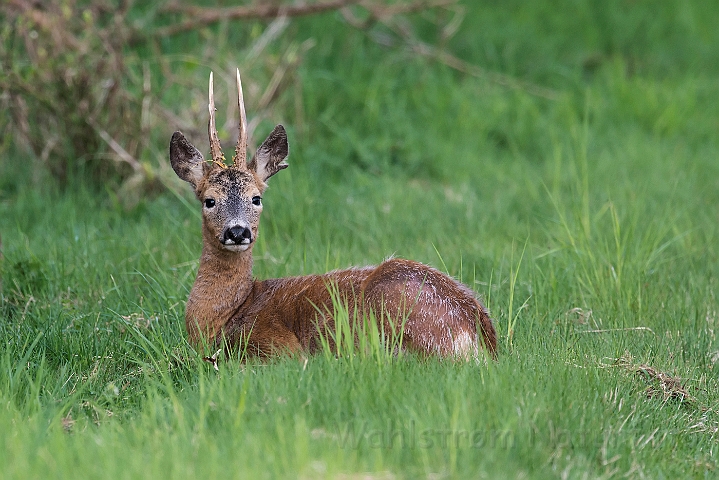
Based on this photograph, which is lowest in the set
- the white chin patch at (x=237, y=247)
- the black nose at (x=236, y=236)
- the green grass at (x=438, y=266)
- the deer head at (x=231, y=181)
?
the green grass at (x=438, y=266)

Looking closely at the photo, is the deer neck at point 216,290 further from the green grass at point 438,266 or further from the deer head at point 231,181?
the green grass at point 438,266

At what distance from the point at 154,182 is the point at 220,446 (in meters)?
4.37

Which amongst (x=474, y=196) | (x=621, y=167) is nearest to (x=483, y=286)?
(x=474, y=196)

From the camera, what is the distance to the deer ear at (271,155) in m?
5.08

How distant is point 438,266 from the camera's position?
19.7ft

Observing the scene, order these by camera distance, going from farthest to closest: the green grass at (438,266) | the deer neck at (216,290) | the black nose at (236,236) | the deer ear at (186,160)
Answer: the deer ear at (186,160) < the deer neck at (216,290) < the black nose at (236,236) < the green grass at (438,266)

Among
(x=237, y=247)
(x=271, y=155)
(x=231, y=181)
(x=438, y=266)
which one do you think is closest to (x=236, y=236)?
(x=237, y=247)

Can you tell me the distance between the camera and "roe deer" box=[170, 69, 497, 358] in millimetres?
4410

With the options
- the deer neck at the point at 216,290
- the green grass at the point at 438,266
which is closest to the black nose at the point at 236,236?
the deer neck at the point at 216,290

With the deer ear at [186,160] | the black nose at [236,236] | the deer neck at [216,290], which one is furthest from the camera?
the deer ear at [186,160]

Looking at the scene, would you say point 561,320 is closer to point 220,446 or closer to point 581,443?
point 581,443

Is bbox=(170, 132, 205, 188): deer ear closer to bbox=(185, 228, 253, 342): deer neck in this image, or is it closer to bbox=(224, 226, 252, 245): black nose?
bbox=(185, 228, 253, 342): deer neck

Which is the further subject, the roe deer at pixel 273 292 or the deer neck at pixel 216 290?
the deer neck at pixel 216 290

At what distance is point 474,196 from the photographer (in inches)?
300
